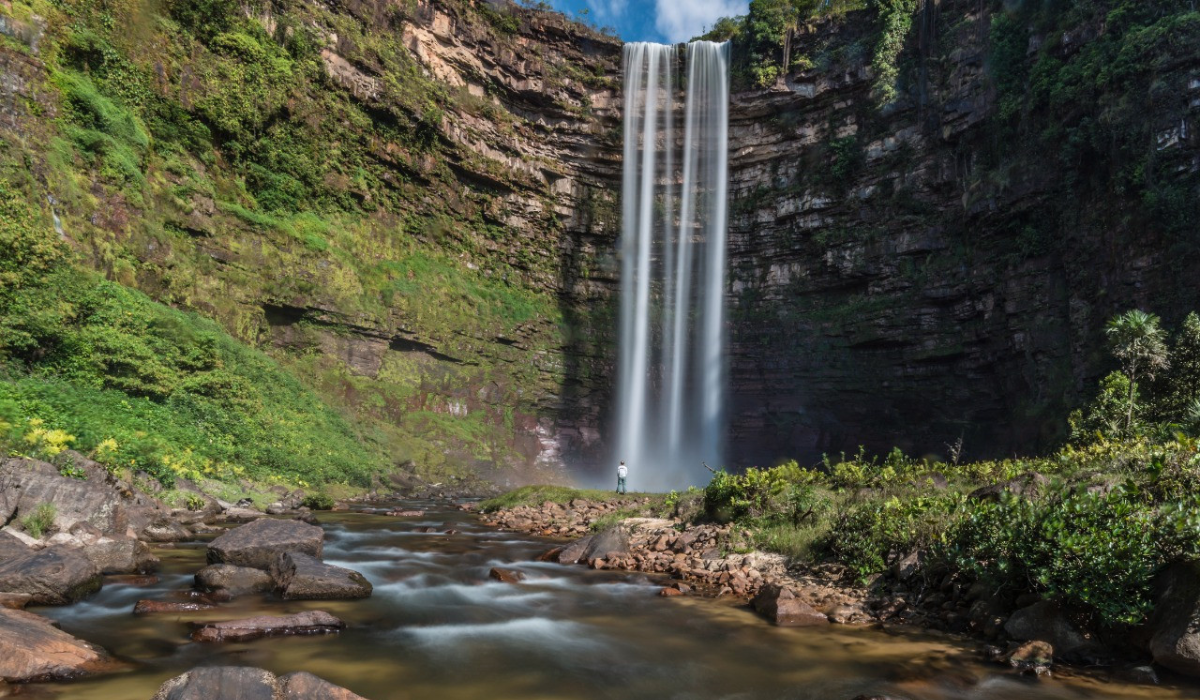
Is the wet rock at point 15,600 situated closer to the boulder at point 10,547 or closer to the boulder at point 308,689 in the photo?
the boulder at point 10,547

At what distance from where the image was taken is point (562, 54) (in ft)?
132

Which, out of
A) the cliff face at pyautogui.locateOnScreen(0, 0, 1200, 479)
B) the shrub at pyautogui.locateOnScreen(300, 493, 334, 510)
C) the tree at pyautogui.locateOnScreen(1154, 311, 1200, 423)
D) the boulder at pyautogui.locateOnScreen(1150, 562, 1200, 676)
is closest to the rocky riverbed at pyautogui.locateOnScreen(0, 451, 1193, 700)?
the boulder at pyautogui.locateOnScreen(1150, 562, 1200, 676)

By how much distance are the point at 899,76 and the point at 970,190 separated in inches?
333

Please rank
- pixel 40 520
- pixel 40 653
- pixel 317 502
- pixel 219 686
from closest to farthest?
pixel 219 686
pixel 40 653
pixel 40 520
pixel 317 502

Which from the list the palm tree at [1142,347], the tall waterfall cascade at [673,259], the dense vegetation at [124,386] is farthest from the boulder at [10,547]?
the tall waterfall cascade at [673,259]

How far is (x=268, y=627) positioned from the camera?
5.93m

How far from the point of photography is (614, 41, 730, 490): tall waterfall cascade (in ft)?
124

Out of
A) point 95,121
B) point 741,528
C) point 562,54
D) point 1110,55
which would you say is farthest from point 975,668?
point 562,54

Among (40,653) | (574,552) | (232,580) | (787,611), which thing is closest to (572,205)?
(574,552)

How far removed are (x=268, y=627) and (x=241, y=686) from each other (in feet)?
8.18

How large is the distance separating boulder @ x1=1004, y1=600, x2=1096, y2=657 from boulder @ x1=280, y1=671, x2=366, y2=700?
19.8 feet

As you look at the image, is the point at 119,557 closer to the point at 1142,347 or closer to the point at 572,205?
the point at 1142,347

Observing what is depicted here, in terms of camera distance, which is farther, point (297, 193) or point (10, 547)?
point (297, 193)

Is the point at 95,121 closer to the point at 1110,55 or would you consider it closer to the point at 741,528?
the point at 741,528
